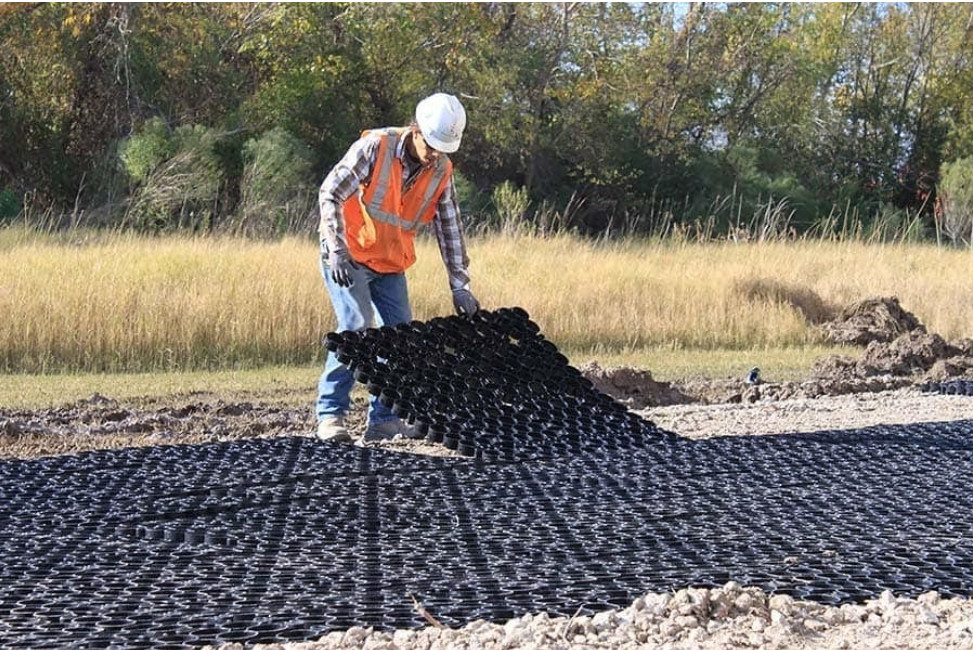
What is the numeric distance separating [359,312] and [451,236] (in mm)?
693

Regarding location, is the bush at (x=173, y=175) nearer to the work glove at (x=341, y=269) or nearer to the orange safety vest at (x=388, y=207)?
the orange safety vest at (x=388, y=207)

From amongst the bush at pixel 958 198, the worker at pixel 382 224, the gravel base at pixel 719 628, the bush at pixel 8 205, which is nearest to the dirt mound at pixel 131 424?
the worker at pixel 382 224

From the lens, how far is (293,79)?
25.6 m

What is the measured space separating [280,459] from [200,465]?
383 mm

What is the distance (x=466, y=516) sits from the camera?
5285mm

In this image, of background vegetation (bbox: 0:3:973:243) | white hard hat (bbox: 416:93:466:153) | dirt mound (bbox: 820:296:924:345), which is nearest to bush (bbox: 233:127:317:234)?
background vegetation (bbox: 0:3:973:243)

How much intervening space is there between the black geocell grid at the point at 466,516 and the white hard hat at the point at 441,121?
982mm

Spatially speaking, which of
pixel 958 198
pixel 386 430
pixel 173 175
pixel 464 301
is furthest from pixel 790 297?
pixel 958 198

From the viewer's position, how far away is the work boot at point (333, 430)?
22.8ft

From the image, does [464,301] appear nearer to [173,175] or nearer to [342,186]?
[342,186]

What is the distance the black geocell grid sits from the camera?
13.3 ft

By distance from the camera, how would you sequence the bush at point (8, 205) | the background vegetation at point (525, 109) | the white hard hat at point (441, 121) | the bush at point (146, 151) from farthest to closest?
the background vegetation at point (525, 109) → the bush at point (146, 151) → the bush at point (8, 205) → the white hard hat at point (441, 121)

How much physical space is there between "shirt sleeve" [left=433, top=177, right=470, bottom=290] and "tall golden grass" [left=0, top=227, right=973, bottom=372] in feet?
15.0

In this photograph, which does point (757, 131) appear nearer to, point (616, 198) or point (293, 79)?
point (616, 198)
